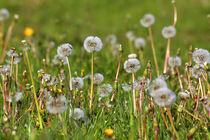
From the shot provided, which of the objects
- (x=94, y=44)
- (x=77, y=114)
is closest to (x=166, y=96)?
(x=77, y=114)

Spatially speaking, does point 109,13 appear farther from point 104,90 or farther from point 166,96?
point 166,96

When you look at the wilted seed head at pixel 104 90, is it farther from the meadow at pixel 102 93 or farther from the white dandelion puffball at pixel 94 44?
the white dandelion puffball at pixel 94 44

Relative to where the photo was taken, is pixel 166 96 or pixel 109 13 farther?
pixel 109 13

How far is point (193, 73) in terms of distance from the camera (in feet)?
6.30

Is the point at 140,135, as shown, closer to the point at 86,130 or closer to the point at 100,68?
the point at 86,130

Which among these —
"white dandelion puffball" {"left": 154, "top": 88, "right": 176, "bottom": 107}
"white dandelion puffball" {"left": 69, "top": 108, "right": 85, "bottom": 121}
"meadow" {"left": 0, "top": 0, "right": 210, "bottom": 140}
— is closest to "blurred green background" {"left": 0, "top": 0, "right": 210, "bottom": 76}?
"meadow" {"left": 0, "top": 0, "right": 210, "bottom": 140}

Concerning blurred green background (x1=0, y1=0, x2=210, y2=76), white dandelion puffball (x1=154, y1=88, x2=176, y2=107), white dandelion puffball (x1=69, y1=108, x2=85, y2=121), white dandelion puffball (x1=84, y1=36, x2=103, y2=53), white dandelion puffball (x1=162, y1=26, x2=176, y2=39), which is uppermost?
blurred green background (x1=0, y1=0, x2=210, y2=76)

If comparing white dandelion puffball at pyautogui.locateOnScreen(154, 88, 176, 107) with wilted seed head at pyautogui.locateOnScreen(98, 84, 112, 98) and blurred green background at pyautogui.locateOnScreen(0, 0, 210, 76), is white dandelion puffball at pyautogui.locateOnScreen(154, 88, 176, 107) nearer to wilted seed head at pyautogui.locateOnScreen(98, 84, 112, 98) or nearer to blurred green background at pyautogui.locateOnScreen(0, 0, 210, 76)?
wilted seed head at pyautogui.locateOnScreen(98, 84, 112, 98)

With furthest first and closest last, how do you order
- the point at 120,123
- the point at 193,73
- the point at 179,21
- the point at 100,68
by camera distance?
the point at 179,21
the point at 100,68
the point at 193,73
the point at 120,123

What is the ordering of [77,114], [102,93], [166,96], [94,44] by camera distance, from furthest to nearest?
[102,93] < [94,44] < [77,114] < [166,96]

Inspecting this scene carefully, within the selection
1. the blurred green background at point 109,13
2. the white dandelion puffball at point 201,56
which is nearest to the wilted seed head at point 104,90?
the white dandelion puffball at point 201,56

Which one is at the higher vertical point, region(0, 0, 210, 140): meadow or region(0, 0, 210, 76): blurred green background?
region(0, 0, 210, 76): blurred green background

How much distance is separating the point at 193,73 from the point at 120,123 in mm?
655

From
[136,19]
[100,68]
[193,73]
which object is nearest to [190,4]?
[136,19]
